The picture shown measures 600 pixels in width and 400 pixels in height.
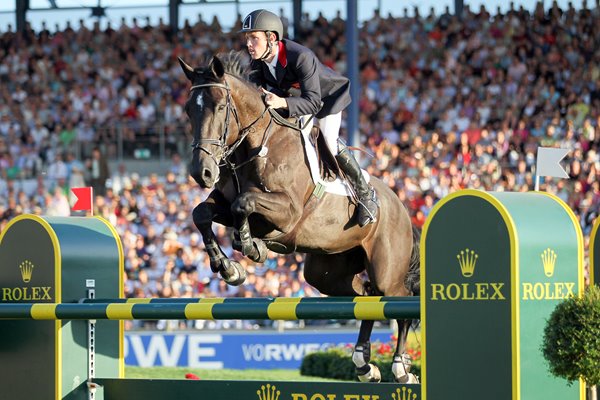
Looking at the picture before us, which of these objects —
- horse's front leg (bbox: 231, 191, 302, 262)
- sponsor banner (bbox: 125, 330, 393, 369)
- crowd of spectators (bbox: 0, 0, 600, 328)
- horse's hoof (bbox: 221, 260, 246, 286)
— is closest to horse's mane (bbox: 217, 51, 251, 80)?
horse's front leg (bbox: 231, 191, 302, 262)

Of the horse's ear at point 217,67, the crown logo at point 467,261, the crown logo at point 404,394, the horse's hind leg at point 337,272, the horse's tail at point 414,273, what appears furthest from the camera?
the horse's tail at point 414,273

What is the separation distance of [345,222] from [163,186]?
9.15 m

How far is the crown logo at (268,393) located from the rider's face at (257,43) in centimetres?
205

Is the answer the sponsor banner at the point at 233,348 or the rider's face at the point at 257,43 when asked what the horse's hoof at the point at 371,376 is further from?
the sponsor banner at the point at 233,348

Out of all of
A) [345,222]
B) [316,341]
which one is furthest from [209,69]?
[316,341]

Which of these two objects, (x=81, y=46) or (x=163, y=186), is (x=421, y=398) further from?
(x=81, y=46)

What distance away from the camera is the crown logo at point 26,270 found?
6.32 metres

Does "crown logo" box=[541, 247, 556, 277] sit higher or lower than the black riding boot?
lower

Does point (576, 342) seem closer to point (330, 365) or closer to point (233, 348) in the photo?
point (330, 365)

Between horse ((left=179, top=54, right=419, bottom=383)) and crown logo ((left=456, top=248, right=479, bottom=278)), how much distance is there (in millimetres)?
1760

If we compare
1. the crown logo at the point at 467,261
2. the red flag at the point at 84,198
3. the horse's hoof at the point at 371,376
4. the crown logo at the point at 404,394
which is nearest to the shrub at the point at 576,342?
the crown logo at the point at 467,261

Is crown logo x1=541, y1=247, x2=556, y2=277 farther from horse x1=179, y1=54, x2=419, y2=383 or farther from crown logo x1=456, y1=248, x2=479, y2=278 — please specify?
horse x1=179, y1=54, x2=419, y2=383

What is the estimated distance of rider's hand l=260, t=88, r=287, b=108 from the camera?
255 inches

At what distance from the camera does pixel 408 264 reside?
24.3 feet
